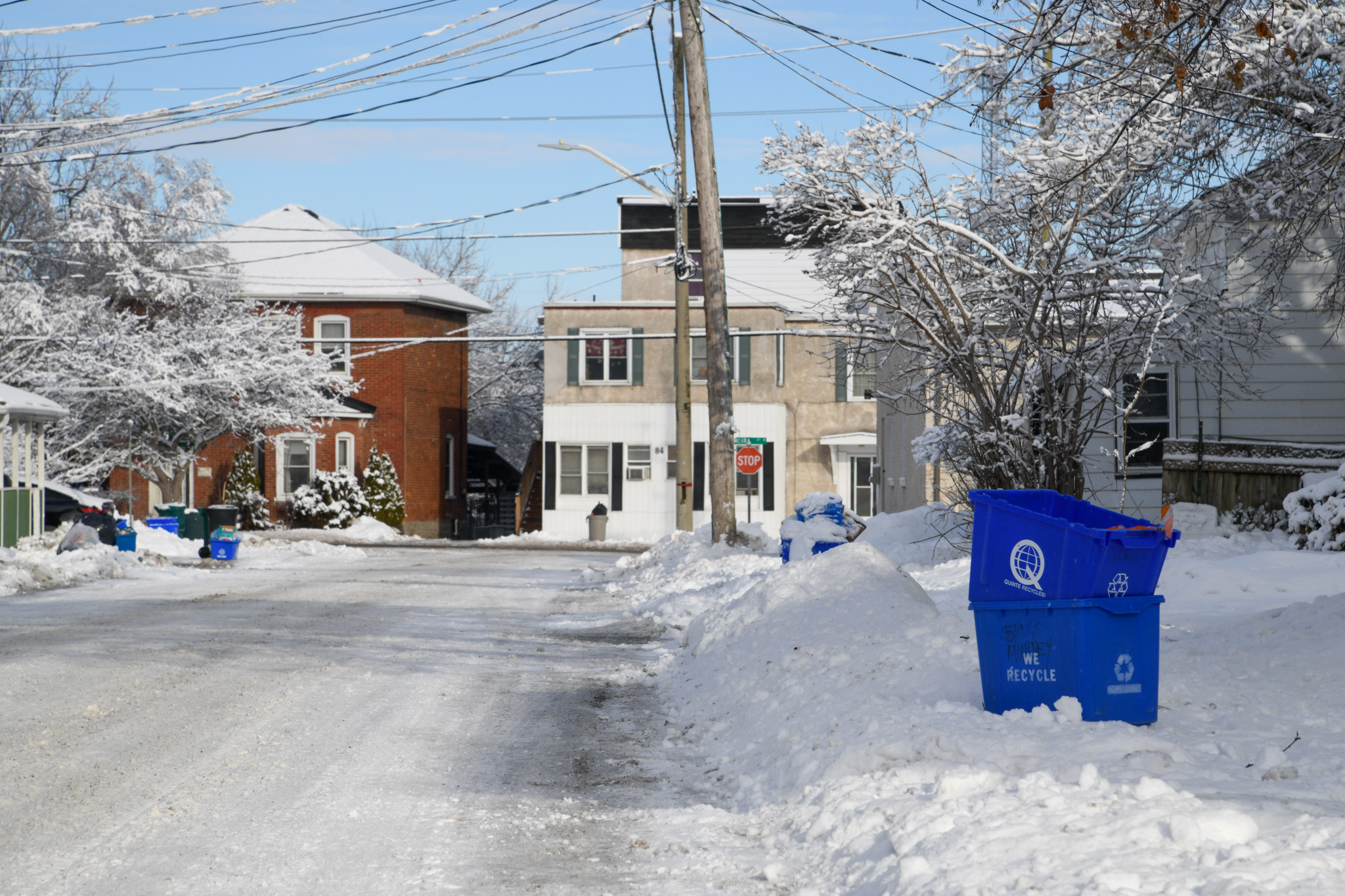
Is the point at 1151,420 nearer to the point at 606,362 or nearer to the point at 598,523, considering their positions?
the point at 598,523

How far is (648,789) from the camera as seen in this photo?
20.1ft

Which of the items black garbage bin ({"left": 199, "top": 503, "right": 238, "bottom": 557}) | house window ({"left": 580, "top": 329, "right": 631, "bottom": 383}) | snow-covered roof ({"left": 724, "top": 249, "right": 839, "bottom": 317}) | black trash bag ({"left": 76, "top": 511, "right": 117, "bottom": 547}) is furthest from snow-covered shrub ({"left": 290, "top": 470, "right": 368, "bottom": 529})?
black trash bag ({"left": 76, "top": 511, "right": 117, "bottom": 547})

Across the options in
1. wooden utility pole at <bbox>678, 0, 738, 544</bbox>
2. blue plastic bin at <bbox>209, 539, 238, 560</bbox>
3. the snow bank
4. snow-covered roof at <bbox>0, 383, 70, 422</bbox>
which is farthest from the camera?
snow-covered roof at <bbox>0, 383, 70, 422</bbox>

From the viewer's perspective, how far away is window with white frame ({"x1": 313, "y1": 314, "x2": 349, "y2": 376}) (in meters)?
40.4

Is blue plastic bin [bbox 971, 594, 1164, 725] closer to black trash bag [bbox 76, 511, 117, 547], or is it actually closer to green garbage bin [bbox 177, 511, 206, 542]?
black trash bag [bbox 76, 511, 117, 547]

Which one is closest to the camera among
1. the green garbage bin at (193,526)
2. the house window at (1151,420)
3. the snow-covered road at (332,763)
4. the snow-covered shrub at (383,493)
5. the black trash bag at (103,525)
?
the snow-covered road at (332,763)

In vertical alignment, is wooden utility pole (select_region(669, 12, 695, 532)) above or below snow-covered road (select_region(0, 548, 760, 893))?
above

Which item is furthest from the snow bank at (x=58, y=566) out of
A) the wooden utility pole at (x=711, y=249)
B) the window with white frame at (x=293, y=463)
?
the window with white frame at (x=293, y=463)

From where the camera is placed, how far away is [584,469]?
1545 inches

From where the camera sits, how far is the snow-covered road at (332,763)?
15.7 feet

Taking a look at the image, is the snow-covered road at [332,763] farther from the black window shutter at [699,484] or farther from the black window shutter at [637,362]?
the black window shutter at [637,362]

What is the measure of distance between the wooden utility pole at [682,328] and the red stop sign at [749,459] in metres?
1.10

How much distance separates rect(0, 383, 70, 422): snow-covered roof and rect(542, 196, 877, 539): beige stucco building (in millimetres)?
16425

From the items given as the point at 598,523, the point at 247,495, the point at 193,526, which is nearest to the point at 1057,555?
the point at 193,526
